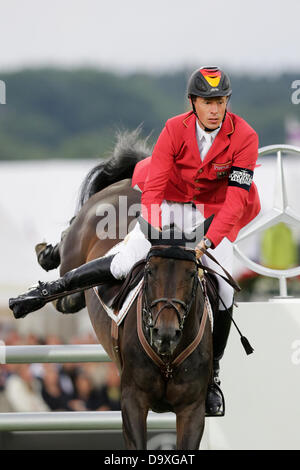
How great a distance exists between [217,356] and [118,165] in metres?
2.10

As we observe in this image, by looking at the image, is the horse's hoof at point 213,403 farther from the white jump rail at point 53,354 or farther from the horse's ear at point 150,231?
the white jump rail at point 53,354

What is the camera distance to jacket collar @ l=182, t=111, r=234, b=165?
457 cm

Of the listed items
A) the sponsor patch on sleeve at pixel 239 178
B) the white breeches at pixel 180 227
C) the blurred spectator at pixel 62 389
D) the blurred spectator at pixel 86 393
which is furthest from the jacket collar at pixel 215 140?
the blurred spectator at pixel 86 393

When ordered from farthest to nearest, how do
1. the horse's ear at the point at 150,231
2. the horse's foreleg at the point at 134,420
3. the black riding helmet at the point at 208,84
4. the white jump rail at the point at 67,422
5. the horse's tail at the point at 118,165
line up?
the horse's tail at the point at 118,165, the white jump rail at the point at 67,422, the black riding helmet at the point at 208,84, the horse's foreleg at the point at 134,420, the horse's ear at the point at 150,231

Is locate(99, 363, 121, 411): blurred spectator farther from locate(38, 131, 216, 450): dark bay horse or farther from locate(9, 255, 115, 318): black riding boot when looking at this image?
locate(9, 255, 115, 318): black riding boot

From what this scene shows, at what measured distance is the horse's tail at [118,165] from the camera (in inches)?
251

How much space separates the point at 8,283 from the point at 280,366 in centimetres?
860

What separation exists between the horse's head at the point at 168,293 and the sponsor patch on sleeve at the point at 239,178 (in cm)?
60

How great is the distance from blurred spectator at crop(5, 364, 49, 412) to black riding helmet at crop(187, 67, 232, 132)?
5700 mm

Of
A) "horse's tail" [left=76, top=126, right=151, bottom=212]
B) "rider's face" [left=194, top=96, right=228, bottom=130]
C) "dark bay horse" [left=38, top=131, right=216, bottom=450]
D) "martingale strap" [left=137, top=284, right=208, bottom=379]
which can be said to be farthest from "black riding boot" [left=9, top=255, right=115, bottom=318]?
"horse's tail" [left=76, top=126, right=151, bottom=212]

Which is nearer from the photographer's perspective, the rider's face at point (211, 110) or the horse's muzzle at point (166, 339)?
the horse's muzzle at point (166, 339)

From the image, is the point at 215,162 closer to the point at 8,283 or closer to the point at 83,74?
the point at 8,283

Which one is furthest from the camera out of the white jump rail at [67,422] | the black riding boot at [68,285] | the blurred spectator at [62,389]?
the blurred spectator at [62,389]

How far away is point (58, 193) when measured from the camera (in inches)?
608
